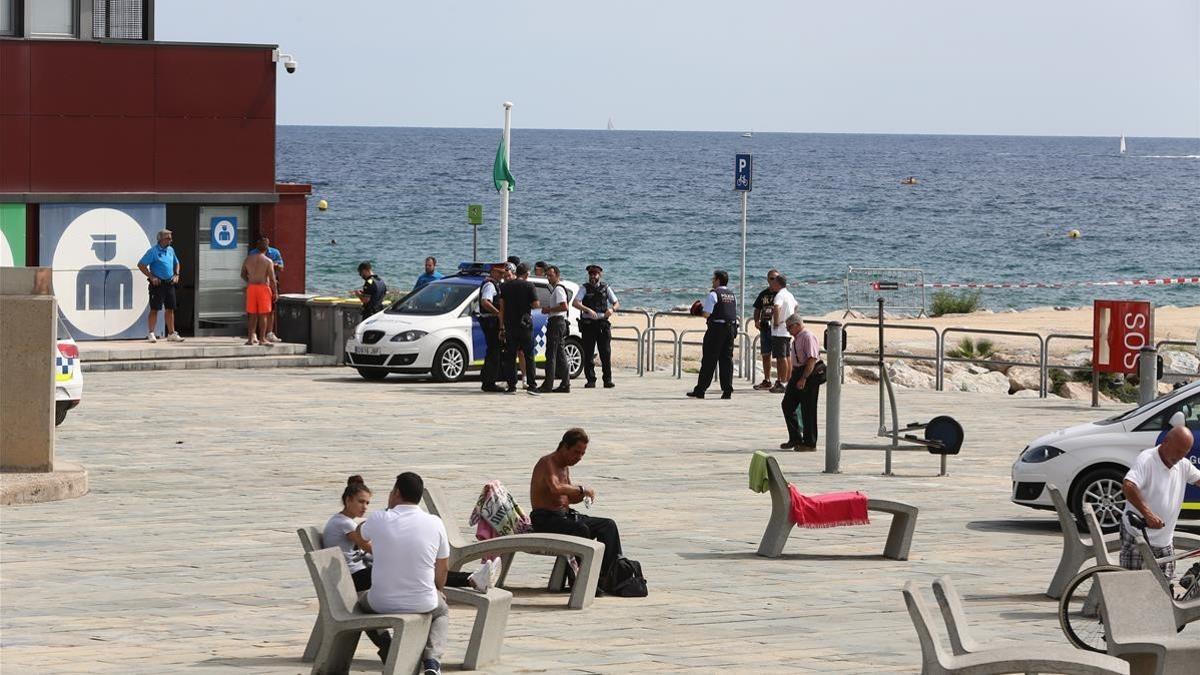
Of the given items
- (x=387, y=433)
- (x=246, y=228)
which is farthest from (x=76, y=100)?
(x=387, y=433)

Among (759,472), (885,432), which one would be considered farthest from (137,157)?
(759,472)

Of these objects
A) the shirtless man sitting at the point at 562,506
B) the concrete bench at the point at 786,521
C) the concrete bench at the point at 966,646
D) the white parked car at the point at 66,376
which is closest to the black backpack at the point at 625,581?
the shirtless man sitting at the point at 562,506

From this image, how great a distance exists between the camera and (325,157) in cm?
17938

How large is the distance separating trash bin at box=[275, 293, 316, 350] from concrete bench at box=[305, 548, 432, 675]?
21720 mm

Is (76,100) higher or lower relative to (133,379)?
higher

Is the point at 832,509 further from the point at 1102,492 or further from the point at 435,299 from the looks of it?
the point at 435,299

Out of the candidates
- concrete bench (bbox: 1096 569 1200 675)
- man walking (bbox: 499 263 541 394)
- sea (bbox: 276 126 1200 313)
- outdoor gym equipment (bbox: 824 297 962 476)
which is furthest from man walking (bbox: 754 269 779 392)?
sea (bbox: 276 126 1200 313)

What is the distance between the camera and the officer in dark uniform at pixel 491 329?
89.3ft

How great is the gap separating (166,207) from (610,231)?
69.7 meters

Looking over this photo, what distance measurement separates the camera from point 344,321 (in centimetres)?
3127

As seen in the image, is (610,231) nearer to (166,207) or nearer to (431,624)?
(166,207)

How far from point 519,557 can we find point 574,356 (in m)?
15.2

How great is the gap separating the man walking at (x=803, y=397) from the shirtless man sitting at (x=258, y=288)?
37.3 ft

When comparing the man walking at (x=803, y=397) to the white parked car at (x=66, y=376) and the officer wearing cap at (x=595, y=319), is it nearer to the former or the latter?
the officer wearing cap at (x=595, y=319)
